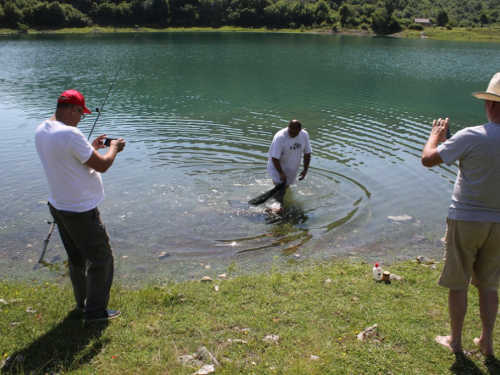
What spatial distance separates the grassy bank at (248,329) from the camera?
468 cm

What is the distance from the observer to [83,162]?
16.4 feet

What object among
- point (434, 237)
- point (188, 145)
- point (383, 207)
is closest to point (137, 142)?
point (188, 145)

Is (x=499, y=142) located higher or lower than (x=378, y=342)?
higher

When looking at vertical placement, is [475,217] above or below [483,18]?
below

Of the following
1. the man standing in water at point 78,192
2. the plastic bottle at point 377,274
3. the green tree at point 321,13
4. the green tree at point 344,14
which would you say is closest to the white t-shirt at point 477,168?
the plastic bottle at point 377,274

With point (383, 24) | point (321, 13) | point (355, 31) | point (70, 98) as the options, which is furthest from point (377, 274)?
point (321, 13)

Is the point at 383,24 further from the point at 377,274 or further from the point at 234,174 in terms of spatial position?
the point at 377,274

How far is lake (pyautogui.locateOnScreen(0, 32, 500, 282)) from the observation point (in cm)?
907

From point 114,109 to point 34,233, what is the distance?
15319 millimetres

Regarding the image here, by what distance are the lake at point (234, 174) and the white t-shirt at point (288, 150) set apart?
3.41 feet

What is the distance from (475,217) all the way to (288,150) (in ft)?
22.0

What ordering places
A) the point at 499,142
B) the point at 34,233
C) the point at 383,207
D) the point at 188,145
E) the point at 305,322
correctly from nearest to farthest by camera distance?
the point at 499,142
the point at 305,322
the point at 34,233
the point at 383,207
the point at 188,145

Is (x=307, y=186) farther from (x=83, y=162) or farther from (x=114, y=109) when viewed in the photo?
(x=114, y=109)

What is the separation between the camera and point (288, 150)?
10883mm
